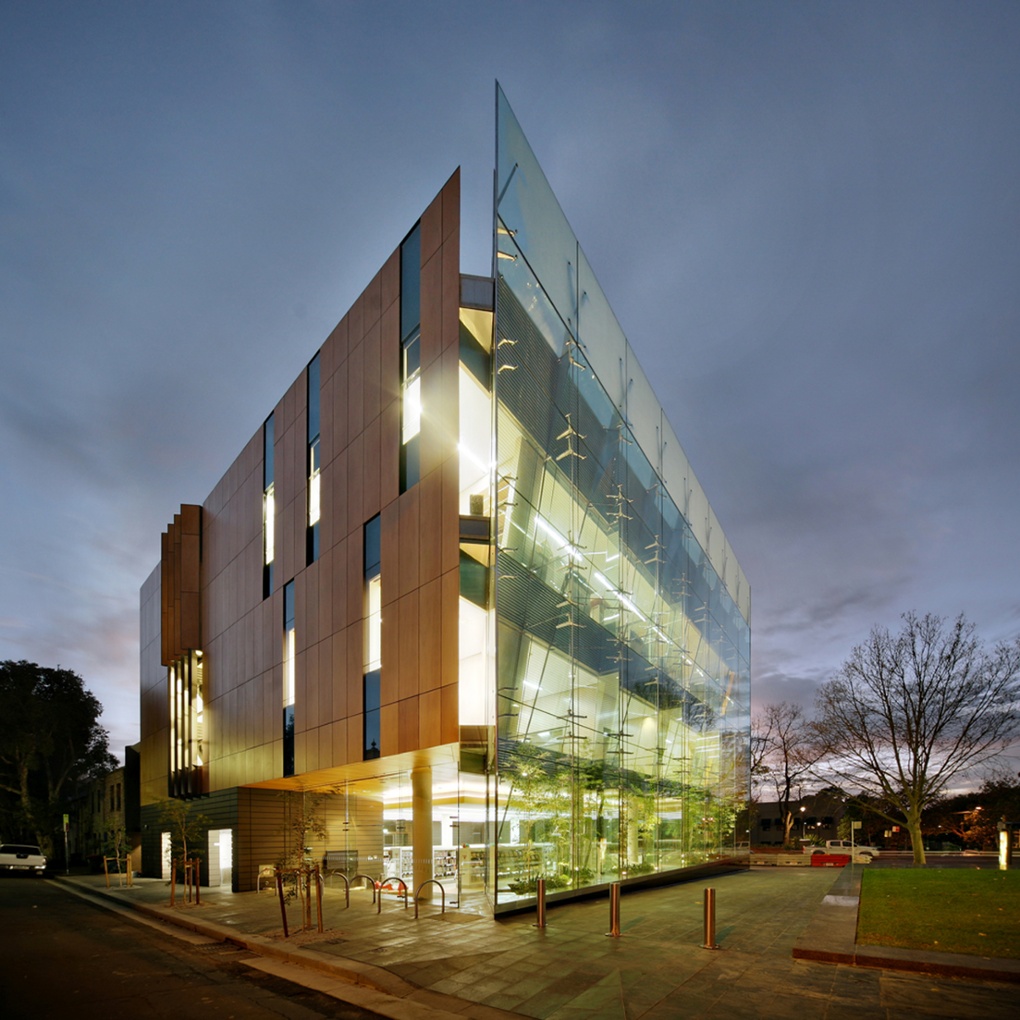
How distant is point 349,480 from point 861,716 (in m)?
30.0

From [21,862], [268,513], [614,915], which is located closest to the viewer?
[614,915]

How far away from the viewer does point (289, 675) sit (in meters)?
25.4

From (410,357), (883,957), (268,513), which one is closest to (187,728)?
(268,513)

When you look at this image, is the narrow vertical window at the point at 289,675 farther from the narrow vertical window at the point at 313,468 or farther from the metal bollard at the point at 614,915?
the metal bollard at the point at 614,915

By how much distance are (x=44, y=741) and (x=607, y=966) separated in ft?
202

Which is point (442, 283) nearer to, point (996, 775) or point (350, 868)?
→ point (350, 868)

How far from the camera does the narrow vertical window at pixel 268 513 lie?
27.9 m

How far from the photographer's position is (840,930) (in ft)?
41.4

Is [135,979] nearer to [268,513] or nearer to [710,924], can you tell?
[710,924]

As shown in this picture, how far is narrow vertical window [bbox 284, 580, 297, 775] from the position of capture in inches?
960

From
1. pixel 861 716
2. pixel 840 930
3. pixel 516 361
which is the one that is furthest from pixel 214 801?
pixel 861 716

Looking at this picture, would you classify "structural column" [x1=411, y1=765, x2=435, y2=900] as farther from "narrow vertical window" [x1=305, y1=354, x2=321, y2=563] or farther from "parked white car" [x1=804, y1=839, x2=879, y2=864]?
"parked white car" [x1=804, y1=839, x2=879, y2=864]

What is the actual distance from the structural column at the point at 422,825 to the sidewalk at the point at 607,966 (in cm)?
175

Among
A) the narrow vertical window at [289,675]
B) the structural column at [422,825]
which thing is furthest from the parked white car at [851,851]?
the narrow vertical window at [289,675]
